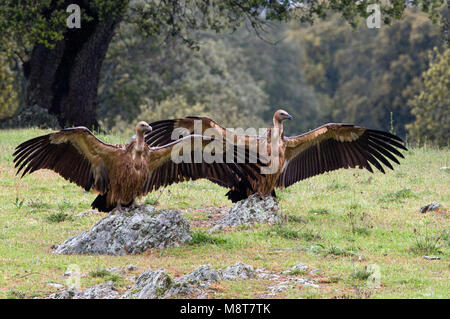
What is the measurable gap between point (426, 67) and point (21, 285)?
39.9 m

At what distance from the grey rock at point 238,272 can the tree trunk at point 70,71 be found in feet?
39.7

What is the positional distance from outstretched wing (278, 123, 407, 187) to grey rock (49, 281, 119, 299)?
4.80 meters

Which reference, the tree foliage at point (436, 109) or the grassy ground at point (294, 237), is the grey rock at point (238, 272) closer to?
the grassy ground at point (294, 237)

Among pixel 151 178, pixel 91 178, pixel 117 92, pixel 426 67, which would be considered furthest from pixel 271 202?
pixel 426 67

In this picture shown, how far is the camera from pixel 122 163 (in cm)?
924

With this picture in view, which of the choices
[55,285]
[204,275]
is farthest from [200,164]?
[55,285]

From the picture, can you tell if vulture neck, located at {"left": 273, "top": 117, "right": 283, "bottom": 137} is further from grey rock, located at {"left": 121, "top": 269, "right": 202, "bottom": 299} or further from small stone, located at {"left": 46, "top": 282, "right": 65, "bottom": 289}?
small stone, located at {"left": 46, "top": 282, "right": 65, "bottom": 289}

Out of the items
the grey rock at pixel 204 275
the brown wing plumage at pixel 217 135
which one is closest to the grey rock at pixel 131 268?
the grey rock at pixel 204 275

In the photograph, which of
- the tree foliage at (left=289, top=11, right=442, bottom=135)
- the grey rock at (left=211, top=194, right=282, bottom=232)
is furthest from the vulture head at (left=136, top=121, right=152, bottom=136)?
the tree foliage at (left=289, top=11, right=442, bottom=135)

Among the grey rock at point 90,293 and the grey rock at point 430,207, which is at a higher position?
the grey rock at point 430,207

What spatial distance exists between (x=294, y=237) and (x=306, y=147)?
76.7 inches

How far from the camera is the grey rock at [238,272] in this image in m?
7.60

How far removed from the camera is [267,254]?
9031mm

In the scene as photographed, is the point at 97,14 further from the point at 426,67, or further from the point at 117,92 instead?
the point at 426,67
